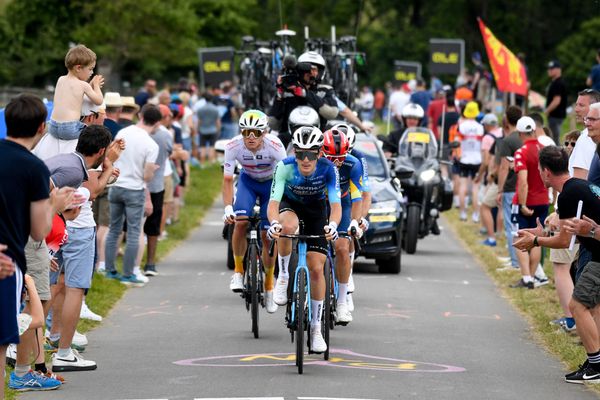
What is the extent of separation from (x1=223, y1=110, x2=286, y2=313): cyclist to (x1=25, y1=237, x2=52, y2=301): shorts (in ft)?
10.8

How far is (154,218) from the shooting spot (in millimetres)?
18219

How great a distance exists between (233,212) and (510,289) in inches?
197

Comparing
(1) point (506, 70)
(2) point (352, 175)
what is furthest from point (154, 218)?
(1) point (506, 70)

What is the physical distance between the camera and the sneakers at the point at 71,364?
1132 centimetres

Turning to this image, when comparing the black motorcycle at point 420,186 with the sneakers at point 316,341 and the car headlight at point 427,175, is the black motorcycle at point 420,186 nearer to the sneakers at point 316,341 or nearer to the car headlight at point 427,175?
the car headlight at point 427,175

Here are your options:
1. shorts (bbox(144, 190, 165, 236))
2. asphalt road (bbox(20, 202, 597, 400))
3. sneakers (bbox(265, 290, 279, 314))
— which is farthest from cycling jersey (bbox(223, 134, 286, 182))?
shorts (bbox(144, 190, 165, 236))

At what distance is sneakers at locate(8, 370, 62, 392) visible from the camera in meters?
10.5

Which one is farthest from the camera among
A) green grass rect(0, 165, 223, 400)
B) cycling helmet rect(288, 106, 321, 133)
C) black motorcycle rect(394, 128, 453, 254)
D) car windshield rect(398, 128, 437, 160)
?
car windshield rect(398, 128, 437, 160)

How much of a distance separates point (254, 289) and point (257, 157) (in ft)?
4.70

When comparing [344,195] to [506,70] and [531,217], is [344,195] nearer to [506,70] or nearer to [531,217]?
[531,217]

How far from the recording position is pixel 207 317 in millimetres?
14555

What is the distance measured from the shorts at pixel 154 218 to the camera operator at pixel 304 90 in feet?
5.98

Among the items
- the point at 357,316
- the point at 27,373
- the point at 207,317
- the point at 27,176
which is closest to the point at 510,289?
the point at 357,316

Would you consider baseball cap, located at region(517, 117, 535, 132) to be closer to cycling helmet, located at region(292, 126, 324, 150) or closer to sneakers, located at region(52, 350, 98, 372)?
cycling helmet, located at region(292, 126, 324, 150)
